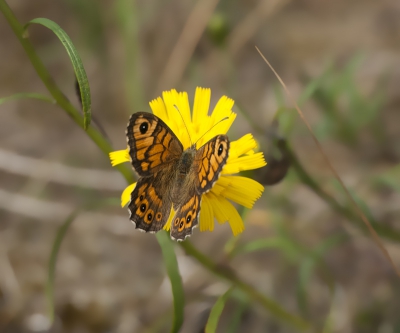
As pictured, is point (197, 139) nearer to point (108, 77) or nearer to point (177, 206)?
point (177, 206)

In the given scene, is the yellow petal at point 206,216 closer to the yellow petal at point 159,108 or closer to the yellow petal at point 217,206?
the yellow petal at point 217,206

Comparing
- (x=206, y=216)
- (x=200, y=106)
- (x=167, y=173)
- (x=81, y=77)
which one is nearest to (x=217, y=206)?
(x=206, y=216)

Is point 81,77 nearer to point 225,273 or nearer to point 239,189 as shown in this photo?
point 239,189

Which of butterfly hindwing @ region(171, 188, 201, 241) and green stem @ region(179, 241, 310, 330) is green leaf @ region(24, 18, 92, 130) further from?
green stem @ region(179, 241, 310, 330)

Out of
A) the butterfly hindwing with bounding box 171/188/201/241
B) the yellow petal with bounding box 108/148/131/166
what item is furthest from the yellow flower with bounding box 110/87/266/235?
the butterfly hindwing with bounding box 171/188/201/241

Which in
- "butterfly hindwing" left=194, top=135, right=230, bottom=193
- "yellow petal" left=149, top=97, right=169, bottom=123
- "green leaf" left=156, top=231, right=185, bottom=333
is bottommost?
"green leaf" left=156, top=231, right=185, bottom=333

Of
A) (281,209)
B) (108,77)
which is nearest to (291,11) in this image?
(108,77)
